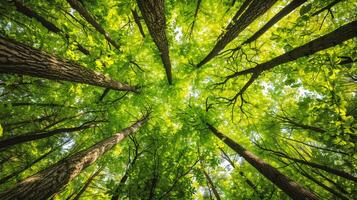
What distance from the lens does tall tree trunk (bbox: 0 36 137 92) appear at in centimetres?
196

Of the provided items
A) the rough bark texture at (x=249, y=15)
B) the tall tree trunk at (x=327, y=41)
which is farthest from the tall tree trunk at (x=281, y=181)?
the rough bark texture at (x=249, y=15)

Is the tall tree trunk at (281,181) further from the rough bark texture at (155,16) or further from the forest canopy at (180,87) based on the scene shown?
the rough bark texture at (155,16)

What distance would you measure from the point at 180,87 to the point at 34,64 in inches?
224

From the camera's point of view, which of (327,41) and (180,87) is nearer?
(327,41)

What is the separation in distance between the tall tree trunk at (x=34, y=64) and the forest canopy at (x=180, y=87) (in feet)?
0.06

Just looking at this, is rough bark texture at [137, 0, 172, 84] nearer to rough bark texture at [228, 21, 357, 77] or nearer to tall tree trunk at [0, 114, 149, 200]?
rough bark texture at [228, 21, 357, 77]

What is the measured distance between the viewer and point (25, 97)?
6.79 m

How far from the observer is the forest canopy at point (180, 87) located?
10.0ft

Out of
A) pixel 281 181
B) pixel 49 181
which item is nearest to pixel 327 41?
pixel 281 181

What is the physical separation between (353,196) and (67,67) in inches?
264

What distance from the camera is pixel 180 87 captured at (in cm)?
761

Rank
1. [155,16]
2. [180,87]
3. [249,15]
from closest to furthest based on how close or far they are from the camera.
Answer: [155,16], [249,15], [180,87]

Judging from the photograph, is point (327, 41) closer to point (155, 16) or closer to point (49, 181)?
point (155, 16)

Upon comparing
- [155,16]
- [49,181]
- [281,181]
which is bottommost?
[49,181]
